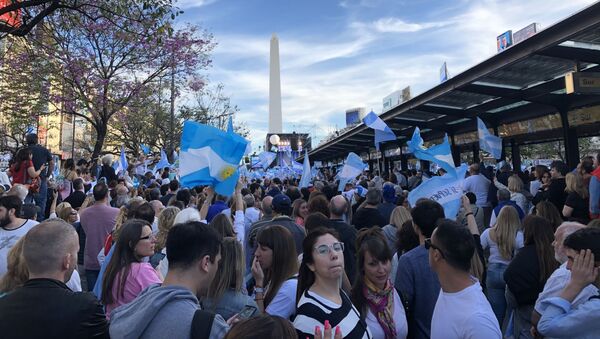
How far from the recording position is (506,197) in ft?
23.5

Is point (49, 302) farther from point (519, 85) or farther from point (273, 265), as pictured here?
point (519, 85)

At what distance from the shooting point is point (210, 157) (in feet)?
18.6

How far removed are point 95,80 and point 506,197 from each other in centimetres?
1535

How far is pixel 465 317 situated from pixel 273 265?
154 centimetres

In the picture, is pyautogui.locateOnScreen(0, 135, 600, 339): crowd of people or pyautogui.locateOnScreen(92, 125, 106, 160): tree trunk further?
pyautogui.locateOnScreen(92, 125, 106, 160): tree trunk

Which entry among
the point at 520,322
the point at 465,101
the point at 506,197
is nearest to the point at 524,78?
the point at 465,101

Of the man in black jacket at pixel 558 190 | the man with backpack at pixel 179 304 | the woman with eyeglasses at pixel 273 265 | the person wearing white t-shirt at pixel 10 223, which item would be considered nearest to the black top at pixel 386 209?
the man in black jacket at pixel 558 190

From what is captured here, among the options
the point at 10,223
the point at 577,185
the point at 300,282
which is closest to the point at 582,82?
the point at 577,185

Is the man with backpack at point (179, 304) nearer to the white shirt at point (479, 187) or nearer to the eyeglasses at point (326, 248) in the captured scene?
the eyeglasses at point (326, 248)

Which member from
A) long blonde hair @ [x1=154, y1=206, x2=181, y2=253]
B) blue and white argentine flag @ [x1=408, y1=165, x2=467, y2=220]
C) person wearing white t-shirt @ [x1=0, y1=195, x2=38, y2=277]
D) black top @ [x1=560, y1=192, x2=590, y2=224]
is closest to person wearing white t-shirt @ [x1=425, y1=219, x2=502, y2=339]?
blue and white argentine flag @ [x1=408, y1=165, x2=467, y2=220]

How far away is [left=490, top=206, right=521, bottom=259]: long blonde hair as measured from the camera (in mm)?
4965

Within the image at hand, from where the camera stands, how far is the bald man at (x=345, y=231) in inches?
185

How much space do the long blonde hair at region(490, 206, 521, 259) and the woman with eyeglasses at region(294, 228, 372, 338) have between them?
299 cm

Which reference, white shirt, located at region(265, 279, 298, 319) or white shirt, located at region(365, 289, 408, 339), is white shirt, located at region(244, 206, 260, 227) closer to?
white shirt, located at region(265, 279, 298, 319)
